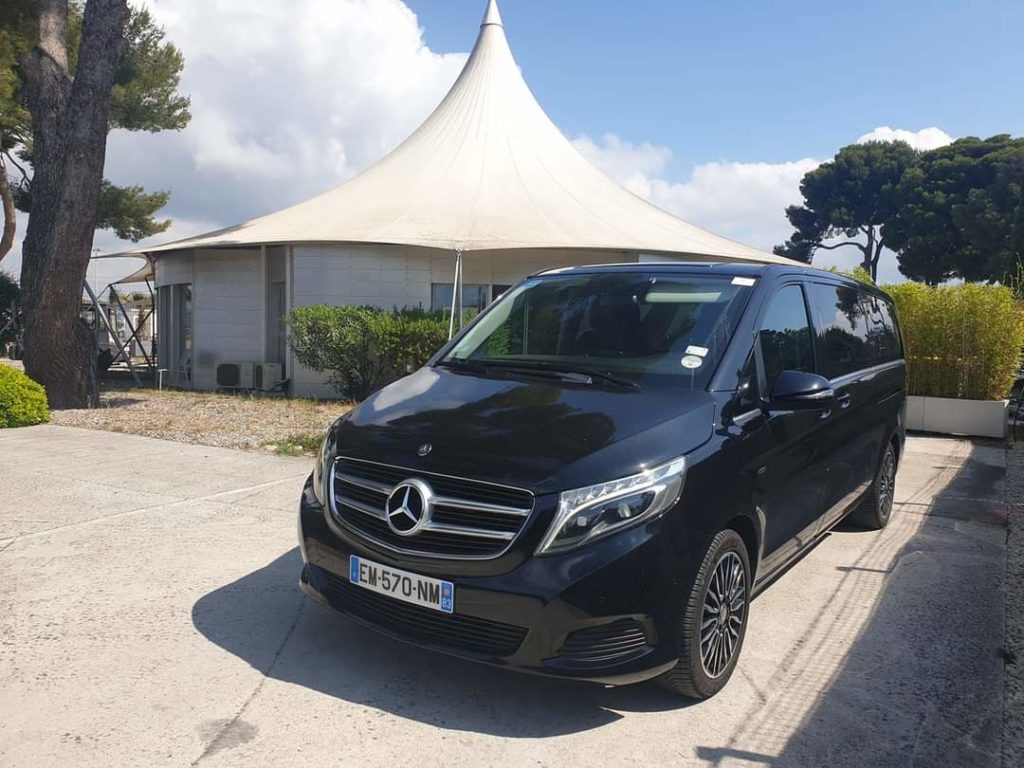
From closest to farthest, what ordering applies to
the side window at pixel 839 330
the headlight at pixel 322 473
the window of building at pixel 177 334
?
1. the headlight at pixel 322 473
2. the side window at pixel 839 330
3. the window of building at pixel 177 334

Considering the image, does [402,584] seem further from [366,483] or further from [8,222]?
[8,222]

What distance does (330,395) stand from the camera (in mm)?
15242

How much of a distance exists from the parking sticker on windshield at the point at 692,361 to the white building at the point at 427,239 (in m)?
10.0

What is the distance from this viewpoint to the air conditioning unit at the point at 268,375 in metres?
16.1

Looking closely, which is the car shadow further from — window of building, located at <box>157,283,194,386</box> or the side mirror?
window of building, located at <box>157,283,194,386</box>

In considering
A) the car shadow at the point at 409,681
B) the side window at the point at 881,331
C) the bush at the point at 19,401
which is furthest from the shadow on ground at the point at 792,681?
the bush at the point at 19,401

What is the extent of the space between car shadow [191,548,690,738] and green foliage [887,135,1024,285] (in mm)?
35222

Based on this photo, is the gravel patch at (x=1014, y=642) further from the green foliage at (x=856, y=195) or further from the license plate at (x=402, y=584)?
the green foliage at (x=856, y=195)

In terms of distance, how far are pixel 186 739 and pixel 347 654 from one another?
0.86 metres

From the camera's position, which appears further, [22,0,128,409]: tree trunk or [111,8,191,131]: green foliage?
[111,8,191,131]: green foliage

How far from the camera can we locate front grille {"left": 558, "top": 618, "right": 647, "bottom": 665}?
2.92 m

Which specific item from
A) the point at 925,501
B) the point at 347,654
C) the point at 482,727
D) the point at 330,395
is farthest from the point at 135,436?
the point at 925,501

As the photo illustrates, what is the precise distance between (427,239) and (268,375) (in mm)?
4528

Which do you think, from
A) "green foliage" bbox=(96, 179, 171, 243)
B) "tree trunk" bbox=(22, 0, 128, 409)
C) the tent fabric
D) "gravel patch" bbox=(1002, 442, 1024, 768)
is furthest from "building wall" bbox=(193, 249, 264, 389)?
"gravel patch" bbox=(1002, 442, 1024, 768)
